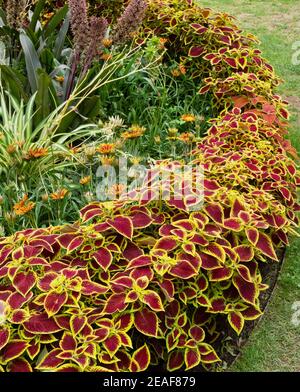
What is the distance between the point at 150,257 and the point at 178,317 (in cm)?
22

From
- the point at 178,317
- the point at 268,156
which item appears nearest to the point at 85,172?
the point at 268,156

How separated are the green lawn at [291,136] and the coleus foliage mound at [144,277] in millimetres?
236

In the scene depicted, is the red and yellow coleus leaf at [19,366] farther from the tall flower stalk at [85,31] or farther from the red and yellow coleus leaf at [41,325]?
the tall flower stalk at [85,31]

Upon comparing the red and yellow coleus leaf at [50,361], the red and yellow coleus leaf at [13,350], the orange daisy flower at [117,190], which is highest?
the orange daisy flower at [117,190]

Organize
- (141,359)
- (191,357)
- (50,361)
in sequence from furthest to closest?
(191,357) < (141,359) < (50,361)

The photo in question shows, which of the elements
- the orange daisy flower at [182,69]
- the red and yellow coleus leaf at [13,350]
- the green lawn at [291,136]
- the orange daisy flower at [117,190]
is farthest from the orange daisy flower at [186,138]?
the red and yellow coleus leaf at [13,350]

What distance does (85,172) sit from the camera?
112 inches

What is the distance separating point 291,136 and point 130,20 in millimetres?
1525

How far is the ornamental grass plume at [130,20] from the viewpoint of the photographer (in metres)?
2.94

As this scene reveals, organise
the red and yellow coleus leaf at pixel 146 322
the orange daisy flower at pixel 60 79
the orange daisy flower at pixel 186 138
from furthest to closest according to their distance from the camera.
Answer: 1. the orange daisy flower at pixel 60 79
2. the orange daisy flower at pixel 186 138
3. the red and yellow coleus leaf at pixel 146 322

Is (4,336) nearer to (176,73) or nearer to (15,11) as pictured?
(15,11)

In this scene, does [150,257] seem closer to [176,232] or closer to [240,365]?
[176,232]

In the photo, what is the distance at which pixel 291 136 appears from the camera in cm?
396

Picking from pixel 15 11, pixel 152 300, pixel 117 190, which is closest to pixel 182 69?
pixel 15 11
